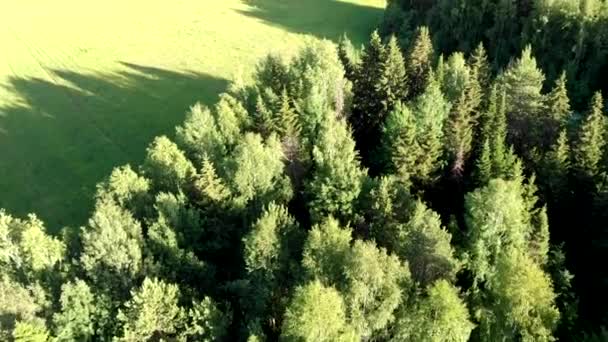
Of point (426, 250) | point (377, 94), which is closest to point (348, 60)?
point (377, 94)

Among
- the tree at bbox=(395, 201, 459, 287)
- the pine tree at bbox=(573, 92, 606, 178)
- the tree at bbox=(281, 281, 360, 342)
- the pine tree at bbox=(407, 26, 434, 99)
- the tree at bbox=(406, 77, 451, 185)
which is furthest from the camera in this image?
the pine tree at bbox=(407, 26, 434, 99)

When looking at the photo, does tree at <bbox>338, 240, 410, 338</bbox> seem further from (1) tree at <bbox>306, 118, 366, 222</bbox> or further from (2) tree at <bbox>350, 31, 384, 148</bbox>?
(2) tree at <bbox>350, 31, 384, 148</bbox>

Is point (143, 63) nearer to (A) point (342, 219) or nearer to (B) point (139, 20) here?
(B) point (139, 20)

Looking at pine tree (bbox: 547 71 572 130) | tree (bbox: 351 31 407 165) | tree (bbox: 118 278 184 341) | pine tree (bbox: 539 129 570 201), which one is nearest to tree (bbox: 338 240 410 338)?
tree (bbox: 118 278 184 341)

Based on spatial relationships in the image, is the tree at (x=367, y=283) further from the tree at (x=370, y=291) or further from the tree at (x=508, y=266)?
the tree at (x=508, y=266)

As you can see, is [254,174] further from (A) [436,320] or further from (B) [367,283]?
(A) [436,320]

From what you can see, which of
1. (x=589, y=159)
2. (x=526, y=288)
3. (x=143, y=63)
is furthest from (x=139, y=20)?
(x=526, y=288)
